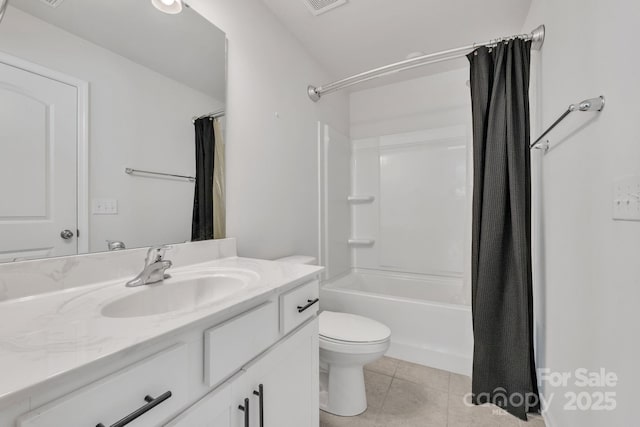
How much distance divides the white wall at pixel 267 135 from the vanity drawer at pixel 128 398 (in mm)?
948

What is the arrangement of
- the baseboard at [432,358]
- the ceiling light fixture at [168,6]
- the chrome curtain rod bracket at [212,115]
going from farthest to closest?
the baseboard at [432,358]
the chrome curtain rod bracket at [212,115]
the ceiling light fixture at [168,6]

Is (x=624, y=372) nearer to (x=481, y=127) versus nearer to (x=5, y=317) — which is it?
(x=481, y=127)

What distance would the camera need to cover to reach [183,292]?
990mm

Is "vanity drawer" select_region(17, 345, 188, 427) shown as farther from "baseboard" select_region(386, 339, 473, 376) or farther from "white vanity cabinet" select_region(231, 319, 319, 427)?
"baseboard" select_region(386, 339, 473, 376)

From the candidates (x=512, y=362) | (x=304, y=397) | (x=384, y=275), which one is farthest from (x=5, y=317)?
(x=384, y=275)

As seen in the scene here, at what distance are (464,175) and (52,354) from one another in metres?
2.74

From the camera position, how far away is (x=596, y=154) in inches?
33.8

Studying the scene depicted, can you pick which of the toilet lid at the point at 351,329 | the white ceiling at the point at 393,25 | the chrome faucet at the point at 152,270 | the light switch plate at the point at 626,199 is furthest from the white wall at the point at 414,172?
the chrome faucet at the point at 152,270

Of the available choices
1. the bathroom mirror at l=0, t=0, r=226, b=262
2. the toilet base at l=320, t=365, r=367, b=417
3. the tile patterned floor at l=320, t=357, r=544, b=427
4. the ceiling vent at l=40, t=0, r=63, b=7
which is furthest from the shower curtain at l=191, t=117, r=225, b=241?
the tile patterned floor at l=320, t=357, r=544, b=427

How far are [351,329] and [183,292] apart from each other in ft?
3.07

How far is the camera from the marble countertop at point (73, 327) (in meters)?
0.41

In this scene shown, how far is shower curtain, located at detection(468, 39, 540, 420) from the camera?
1.39 meters

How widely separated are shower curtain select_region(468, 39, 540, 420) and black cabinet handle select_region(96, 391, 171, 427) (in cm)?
154

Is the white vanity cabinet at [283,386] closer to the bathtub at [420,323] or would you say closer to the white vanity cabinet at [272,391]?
the white vanity cabinet at [272,391]
